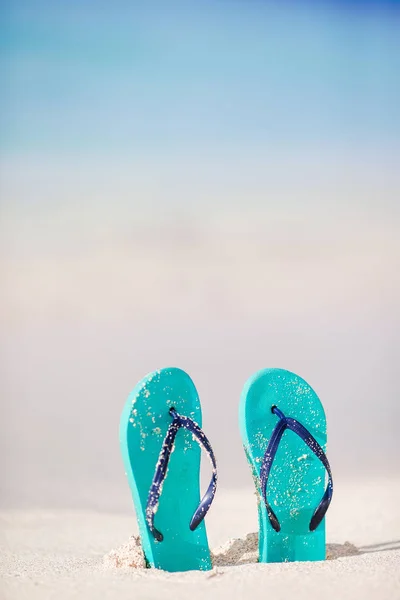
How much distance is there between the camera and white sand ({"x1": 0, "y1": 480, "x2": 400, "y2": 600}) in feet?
5.72

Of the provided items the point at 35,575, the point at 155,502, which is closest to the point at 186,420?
the point at 155,502

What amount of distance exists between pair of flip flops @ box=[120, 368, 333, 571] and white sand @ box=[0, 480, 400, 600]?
0.12 m

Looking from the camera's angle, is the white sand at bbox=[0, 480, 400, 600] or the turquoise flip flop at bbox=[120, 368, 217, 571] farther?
the turquoise flip flop at bbox=[120, 368, 217, 571]

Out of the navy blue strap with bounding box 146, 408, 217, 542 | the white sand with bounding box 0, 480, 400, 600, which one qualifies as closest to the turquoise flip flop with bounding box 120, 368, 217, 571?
the navy blue strap with bounding box 146, 408, 217, 542

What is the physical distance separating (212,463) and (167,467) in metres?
0.12

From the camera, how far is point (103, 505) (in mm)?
3275

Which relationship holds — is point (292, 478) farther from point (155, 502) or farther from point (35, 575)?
point (35, 575)

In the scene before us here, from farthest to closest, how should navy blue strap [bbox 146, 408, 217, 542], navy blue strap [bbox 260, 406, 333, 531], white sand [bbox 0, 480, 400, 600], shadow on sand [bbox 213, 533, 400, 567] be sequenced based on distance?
shadow on sand [bbox 213, 533, 400, 567], navy blue strap [bbox 260, 406, 333, 531], navy blue strap [bbox 146, 408, 217, 542], white sand [bbox 0, 480, 400, 600]

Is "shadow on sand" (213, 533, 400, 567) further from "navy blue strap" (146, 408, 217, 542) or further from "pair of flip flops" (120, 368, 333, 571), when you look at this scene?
"navy blue strap" (146, 408, 217, 542)

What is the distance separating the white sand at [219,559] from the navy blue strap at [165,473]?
0.44 feet

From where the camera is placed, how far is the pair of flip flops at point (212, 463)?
2.02 metres

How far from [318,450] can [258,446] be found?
0.17 metres

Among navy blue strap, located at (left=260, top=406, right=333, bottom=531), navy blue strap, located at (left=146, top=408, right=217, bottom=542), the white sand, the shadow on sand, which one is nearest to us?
the white sand

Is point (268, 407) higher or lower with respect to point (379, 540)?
higher
